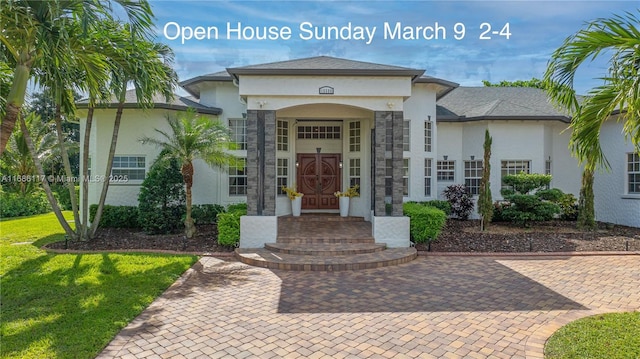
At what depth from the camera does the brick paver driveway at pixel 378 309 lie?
16.1 ft

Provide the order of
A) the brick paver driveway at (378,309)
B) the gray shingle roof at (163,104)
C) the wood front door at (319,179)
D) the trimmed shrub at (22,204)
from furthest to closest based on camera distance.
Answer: the trimmed shrub at (22,204)
the wood front door at (319,179)
the gray shingle roof at (163,104)
the brick paver driveway at (378,309)

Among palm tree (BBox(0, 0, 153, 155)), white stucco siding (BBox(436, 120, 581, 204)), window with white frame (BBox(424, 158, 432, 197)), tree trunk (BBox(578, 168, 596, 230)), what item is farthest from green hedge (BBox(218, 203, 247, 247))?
tree trunk (BBox(578, 168, 596, 230))

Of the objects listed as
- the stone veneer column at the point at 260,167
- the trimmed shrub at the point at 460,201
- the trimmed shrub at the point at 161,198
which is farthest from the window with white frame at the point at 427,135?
the trimmed shrub at the point at 161,198

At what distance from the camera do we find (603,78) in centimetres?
607

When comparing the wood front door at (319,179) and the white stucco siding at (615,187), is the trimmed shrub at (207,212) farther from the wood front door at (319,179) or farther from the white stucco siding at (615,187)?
the white stucco siding at (615,187)

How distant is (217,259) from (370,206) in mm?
6115

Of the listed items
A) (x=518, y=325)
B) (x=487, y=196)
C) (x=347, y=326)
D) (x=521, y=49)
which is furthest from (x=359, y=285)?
(x=521, y=49)

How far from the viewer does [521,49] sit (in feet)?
50.2

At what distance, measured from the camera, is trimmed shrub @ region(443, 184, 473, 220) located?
15.9m

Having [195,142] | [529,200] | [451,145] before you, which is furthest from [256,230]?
[451,145]

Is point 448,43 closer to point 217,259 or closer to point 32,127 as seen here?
point 217,259

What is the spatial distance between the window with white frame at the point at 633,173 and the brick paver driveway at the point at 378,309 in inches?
291

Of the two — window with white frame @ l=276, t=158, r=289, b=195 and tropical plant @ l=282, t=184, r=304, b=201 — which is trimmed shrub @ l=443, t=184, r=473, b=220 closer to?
tropical plant @ l=282, t=184, r=304, b=201

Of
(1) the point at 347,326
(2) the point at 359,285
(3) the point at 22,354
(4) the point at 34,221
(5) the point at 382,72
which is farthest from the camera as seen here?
(4) the point at 34,221
